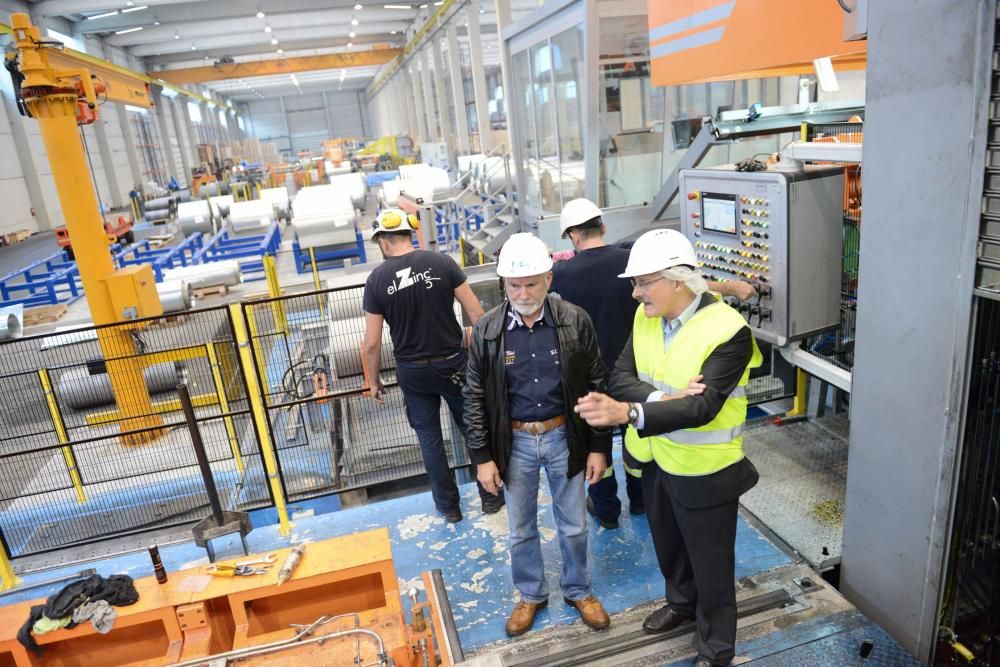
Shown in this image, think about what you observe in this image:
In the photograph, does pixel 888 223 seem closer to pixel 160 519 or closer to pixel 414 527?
pixel 414 527

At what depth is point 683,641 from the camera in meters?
3.12

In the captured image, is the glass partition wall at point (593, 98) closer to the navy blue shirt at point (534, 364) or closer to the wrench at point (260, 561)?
the navy blue shirt at point (534, 364)

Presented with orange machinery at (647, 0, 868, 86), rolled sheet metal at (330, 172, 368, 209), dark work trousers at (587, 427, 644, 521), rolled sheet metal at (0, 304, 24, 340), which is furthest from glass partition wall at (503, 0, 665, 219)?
rolled sheet metal at (330, 172, 368, 209)

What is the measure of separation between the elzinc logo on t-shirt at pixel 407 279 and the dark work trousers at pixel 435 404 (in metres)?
0.48

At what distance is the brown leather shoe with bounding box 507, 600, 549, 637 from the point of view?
3328 mm

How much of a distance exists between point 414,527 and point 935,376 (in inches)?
124

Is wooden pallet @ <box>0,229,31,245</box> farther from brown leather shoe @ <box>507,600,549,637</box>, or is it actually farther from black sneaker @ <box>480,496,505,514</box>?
brown leather shoe @ <box>507,600,549,637</box>

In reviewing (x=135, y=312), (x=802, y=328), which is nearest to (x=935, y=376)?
(x=802, y=328)

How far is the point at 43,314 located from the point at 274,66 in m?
23.3

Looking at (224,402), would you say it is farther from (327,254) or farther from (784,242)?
(327,254)

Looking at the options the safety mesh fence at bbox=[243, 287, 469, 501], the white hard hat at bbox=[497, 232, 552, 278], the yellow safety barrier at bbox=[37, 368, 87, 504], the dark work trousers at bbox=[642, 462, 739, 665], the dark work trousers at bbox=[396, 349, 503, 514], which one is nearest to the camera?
the dark work trousers at bbox=[642, 462, 739, 665]

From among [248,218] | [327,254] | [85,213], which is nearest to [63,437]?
[85,213]

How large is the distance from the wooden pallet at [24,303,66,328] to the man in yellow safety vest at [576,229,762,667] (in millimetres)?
13083

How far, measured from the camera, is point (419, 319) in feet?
13.3
